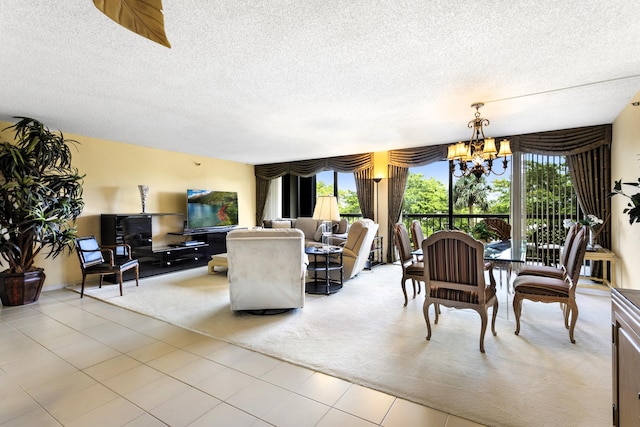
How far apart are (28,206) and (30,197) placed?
0.12 meters

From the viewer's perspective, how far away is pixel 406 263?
160 inches

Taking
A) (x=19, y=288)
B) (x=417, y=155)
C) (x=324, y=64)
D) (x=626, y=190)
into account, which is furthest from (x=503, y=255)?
(x=19, y=288)

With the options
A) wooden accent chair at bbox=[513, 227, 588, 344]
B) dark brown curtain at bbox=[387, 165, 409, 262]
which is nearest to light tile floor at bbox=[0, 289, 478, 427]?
wooden accent chair at bbox=[513, 227, 588, 344]

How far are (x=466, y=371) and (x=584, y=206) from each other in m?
4.01

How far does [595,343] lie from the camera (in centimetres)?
271

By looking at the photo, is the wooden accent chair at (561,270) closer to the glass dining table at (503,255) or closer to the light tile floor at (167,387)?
the glass dining table at (503,255)

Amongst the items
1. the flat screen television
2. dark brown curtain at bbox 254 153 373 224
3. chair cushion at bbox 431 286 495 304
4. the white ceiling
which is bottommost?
chair cushion at bbox 431 286 495 304

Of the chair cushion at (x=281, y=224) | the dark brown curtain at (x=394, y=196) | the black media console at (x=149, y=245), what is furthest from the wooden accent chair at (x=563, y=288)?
the black media console at (x=149, y=245)

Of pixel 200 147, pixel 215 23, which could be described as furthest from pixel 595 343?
pixel 200 147

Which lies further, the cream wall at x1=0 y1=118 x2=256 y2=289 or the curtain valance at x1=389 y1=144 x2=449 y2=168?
the curtain valance at x1=389 y1=144 x2=449 y2=168

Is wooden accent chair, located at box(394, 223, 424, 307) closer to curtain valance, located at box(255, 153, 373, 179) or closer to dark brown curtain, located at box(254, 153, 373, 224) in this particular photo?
dark brown curtain, located at box(254, 153, 373, 224)

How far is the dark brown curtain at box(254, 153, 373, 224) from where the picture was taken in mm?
6750

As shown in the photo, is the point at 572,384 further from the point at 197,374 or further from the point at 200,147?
the point at 200,147

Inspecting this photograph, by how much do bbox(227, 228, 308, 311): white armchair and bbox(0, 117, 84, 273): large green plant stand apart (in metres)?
2.60
